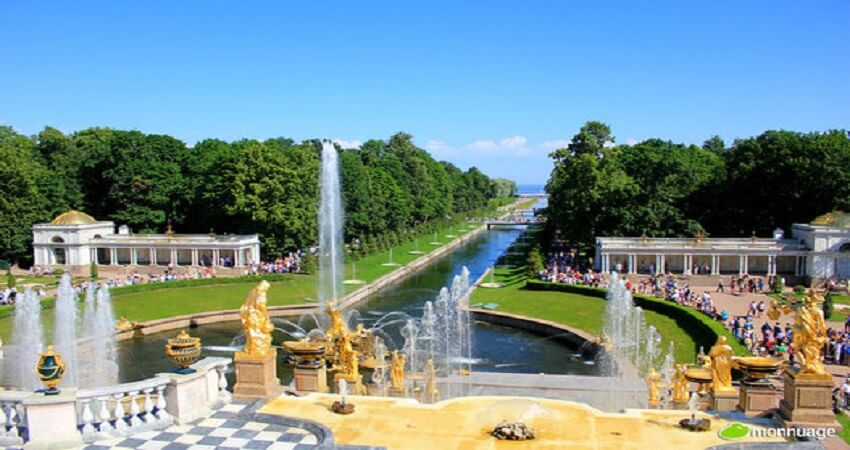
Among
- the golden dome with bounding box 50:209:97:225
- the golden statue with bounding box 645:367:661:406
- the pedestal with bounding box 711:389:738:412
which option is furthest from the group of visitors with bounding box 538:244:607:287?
the golden dome with bounding box 50:209:97:225

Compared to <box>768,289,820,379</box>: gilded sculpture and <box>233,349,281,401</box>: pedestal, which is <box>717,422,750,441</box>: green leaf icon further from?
<box>233,349,281,401</box>: pedestal

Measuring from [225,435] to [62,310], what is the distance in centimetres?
2291

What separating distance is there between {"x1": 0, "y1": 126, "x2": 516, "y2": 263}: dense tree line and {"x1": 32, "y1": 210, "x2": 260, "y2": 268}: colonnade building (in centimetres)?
189

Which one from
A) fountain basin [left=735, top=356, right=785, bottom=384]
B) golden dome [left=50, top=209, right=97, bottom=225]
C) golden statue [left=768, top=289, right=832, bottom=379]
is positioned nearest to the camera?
golden statue [left=768, top=289, right=832, bottom=379]

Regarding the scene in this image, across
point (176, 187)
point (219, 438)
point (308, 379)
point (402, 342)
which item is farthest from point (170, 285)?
point (219, 438)

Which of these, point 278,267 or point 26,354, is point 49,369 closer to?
point 26,354

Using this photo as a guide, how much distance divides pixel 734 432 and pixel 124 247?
58.7 metres

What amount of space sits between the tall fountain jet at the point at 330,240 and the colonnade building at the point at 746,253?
2166 cm

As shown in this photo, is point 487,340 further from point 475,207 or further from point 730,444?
point 475,207

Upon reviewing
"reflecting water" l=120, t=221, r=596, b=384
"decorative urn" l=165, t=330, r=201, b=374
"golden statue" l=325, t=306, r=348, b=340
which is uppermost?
"decorative urn" l=165, t=330, r=201, b=374

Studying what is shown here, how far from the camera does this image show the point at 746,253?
5494 cm

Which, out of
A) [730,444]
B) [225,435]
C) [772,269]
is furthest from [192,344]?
[772,269]

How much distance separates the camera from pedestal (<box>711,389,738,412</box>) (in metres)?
17.8

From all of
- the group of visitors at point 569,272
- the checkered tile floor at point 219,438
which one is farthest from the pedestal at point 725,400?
the group of visitors at point 569,272
